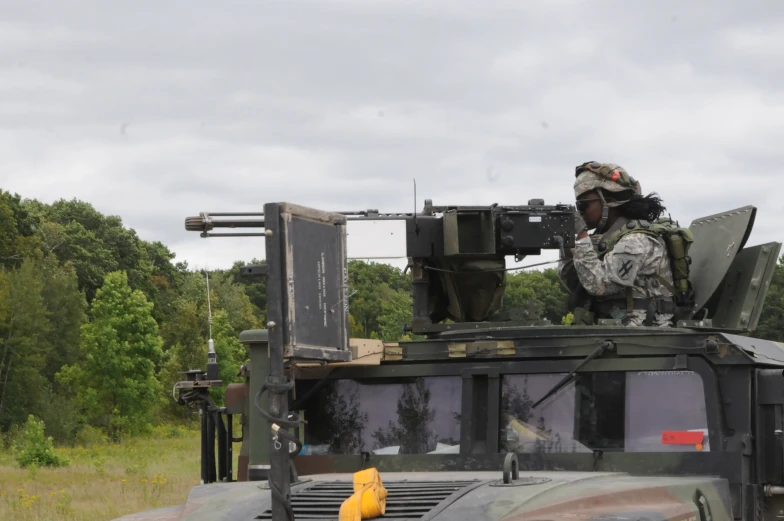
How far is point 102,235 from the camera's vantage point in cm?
6084

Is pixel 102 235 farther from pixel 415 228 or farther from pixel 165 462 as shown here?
pixel 415 228

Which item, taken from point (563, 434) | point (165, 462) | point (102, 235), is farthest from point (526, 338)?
point (102, 235)

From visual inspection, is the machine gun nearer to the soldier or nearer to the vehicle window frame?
the soldier

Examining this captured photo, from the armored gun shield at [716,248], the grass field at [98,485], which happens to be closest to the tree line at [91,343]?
the grass field at [98,485]

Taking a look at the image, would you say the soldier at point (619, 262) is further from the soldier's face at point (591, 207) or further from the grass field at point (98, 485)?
the grass field at point (98, 485)

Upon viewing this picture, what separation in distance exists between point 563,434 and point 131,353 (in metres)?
32.3

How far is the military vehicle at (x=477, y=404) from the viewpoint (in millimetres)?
4746

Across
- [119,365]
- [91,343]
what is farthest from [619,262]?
[91,343]

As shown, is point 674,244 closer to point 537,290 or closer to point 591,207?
point 591,207

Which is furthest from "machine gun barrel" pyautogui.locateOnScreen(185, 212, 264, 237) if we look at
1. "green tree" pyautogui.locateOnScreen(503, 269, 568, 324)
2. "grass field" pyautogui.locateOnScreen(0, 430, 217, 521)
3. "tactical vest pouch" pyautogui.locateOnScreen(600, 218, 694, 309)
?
"grass field" pyautogui.locateOnScreen(0, 430, 217, 521)

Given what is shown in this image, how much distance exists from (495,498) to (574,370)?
1429 mm

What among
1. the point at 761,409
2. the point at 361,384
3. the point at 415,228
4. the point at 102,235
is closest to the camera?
the point at 761,409

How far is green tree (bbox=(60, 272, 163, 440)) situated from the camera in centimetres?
3647

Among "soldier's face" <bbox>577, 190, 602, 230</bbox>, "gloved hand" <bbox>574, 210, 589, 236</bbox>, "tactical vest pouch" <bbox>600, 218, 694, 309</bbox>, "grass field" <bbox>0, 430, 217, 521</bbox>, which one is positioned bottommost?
"grass field" <bbox>0, 430, 217, 521</bbox>
